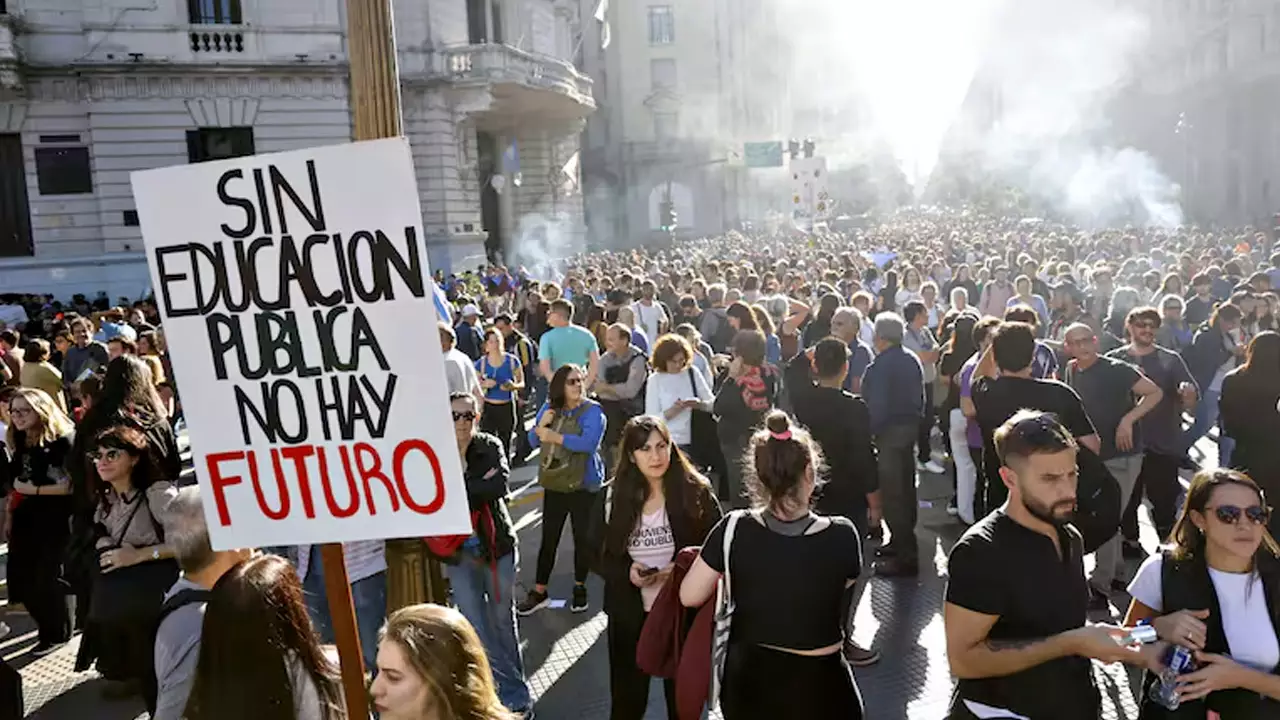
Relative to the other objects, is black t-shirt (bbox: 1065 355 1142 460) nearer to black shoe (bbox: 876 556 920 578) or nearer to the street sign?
black shoe (bbox: 876 556 920 578)

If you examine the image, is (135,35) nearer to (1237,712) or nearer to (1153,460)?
(1153,460)

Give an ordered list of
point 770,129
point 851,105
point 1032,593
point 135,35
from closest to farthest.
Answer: point 1032,593 → point 135,35 → point 770,129 → point 851,105

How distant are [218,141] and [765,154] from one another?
21878 millimetres

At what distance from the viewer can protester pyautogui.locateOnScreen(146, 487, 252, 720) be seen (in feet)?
10.7

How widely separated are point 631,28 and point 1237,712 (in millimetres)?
66950

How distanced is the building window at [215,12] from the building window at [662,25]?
40208 mm

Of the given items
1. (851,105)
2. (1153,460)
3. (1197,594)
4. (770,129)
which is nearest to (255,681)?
(1197,594)

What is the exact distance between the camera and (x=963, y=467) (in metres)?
7.97

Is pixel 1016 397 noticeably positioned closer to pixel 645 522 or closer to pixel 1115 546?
pixel 1115 546

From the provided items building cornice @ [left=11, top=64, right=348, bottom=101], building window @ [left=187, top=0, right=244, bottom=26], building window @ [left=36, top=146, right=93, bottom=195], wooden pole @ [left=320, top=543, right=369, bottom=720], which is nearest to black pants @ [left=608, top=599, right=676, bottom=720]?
wooden pole @ [left=320, top=543, right=369, bottom=720]

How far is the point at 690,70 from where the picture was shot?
6769 cm

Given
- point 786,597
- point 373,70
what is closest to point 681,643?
point 786,597

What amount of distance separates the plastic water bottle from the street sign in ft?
132

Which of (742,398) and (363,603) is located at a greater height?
(742,398)
